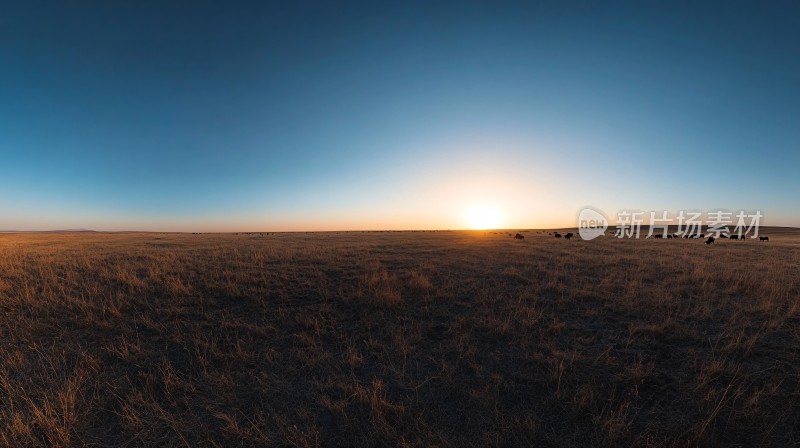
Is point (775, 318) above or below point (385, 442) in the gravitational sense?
above

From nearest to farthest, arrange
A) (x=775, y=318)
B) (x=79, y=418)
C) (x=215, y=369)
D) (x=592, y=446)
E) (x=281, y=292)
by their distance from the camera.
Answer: (x=592, y=446), (x=79, y=418), (x=215, y=369), (x=775, y=318), (x=281, y=292)

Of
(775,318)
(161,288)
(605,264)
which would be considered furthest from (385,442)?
(605,264)

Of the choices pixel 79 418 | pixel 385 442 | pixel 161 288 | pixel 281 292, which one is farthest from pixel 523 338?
pixel 161 288

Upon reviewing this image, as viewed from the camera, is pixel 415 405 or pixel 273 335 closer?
pixel 415 405

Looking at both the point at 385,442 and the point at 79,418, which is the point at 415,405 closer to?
the point at 385,442

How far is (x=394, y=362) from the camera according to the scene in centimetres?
578

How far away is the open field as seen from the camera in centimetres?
418

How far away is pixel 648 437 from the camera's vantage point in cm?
392

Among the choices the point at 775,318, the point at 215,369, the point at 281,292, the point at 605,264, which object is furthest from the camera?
the point at 605,264

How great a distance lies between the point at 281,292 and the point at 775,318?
1189cm

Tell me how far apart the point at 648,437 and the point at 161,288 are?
11240 millimetres

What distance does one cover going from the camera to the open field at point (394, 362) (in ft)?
13.7

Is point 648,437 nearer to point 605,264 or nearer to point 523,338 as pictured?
point 523,338

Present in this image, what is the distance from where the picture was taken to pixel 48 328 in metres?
6.88
